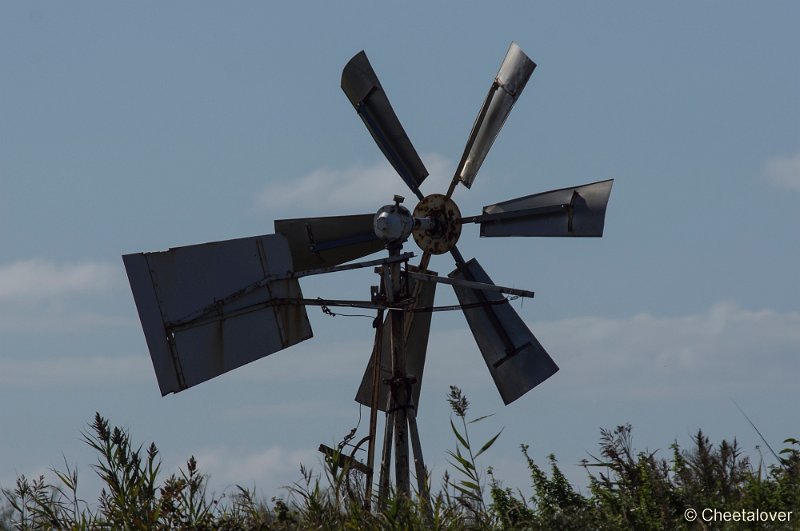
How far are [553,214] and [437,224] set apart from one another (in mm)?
1171

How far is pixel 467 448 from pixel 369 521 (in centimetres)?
71

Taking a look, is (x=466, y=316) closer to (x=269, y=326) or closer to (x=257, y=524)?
(x=269, y=326)

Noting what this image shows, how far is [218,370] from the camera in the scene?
37.2 ft

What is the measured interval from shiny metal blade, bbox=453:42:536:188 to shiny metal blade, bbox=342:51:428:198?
18.1 inches

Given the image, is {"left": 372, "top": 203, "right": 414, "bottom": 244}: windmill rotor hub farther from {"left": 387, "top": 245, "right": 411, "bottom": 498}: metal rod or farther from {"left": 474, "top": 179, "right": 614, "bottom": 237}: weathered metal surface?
{"left": 474, "top": 179, "right": 614, "bottom": 237}: weathered metal surface

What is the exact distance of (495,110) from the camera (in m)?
12.6

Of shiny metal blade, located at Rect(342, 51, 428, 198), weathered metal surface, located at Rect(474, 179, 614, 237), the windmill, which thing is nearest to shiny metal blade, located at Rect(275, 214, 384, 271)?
the windmill

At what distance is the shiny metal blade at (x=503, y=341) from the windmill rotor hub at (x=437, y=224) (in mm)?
309

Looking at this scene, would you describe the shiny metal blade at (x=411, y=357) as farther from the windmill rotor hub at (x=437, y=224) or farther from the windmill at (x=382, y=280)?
the windmill rotor hub at (x=437, y=224)

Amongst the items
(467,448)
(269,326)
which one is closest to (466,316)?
(269,326)

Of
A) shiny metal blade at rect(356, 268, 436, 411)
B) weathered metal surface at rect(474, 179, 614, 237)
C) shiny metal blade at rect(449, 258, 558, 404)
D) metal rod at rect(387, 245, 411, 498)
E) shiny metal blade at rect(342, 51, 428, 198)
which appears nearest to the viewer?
weathered metal surface at rect(474, 179, 614, 237)

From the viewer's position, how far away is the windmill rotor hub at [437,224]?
39.7ft

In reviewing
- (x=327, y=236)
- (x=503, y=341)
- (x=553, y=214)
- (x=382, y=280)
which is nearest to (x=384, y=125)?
(x=327, y=236)

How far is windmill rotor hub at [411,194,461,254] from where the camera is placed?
1209cm
